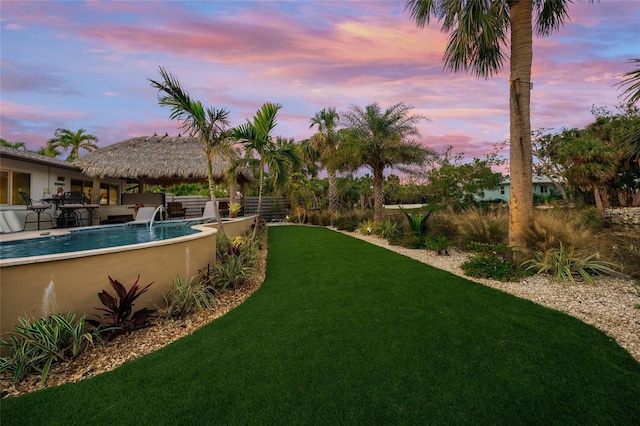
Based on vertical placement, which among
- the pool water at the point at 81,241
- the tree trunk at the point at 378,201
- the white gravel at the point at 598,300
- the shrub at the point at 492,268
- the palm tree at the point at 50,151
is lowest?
the white gravel at the point at 598,300

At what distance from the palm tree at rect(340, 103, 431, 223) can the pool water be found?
888cm

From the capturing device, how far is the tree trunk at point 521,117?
6.91 metres

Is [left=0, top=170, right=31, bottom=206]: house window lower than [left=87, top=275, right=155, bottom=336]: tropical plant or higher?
higher

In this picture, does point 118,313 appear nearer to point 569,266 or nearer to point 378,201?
point 569,266

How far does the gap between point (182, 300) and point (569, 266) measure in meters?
7.08

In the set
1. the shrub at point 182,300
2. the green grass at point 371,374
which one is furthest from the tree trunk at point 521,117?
the shrub at point 182,300

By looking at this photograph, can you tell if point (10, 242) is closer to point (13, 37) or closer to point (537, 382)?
point (13, 37)

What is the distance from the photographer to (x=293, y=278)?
6176 mm

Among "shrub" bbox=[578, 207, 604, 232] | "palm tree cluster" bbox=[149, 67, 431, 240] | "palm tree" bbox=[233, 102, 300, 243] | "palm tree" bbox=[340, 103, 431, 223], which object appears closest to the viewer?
"palm tree cluster" bbox=[149, 67, 431, 240]

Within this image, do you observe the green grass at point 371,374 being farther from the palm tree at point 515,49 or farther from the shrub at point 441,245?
the shrub at point 441,245

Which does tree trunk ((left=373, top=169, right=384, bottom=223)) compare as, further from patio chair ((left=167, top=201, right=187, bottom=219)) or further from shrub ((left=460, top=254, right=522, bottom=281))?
patio chair ((left=167, top=201, right=187, bottom=219))

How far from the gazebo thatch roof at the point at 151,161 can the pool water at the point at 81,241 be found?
13.2 ft

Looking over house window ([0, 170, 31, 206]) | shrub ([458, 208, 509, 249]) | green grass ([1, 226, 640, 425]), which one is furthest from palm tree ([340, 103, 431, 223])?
house window ([0, 170, 31, 206])

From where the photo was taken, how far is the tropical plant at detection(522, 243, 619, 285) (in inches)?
207
